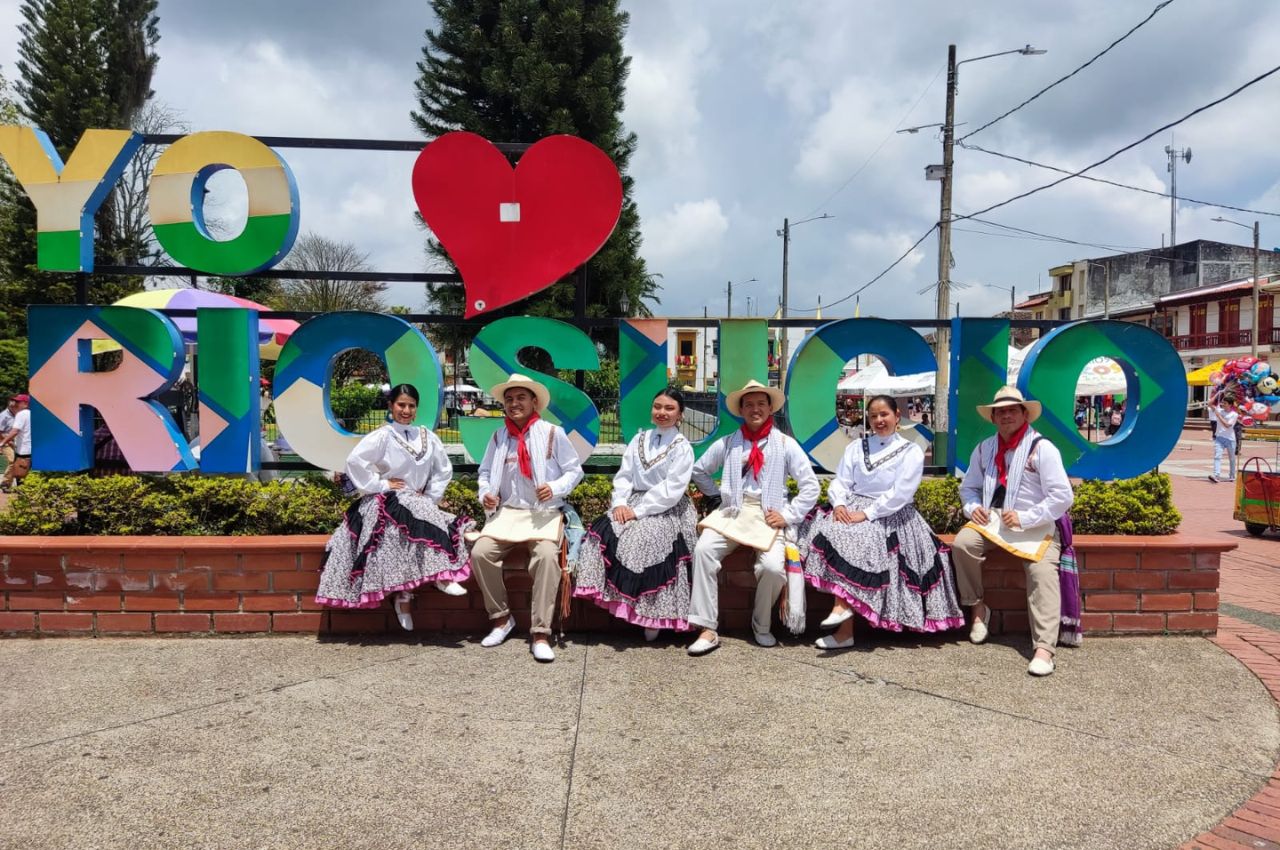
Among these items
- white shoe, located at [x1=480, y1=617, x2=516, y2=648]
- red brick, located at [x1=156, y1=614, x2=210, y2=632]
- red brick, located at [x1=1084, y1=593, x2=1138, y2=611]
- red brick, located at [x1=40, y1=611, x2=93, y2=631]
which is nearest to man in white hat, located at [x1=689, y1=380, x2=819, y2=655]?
white shoe, located at [x1=480, y1=617, x2=516, y2=648]

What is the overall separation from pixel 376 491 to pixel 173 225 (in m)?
2.63

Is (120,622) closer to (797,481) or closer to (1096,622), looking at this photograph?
(797,481)

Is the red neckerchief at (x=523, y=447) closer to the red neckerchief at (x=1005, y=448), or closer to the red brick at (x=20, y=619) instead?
the red neckerchief at (x=1005, y=448)

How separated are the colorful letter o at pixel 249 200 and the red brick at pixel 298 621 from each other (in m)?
2.50

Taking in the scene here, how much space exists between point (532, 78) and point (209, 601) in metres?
18.1

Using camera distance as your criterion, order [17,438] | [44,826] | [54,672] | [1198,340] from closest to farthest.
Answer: [44,826] < [54,672] < [17,438] < [1198,340]

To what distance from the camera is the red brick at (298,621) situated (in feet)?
16.4

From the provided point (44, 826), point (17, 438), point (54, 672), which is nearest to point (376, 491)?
point (54, 672)

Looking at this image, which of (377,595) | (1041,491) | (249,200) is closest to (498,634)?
(377,595)

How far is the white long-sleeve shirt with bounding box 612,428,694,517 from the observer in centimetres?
495

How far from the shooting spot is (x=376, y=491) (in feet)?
16.1

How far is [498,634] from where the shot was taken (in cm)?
484

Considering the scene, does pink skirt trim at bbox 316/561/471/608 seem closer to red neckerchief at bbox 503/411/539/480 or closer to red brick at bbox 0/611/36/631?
red neckerchief at bbox 503/411/539/480

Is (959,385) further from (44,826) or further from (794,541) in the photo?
(44,826)
